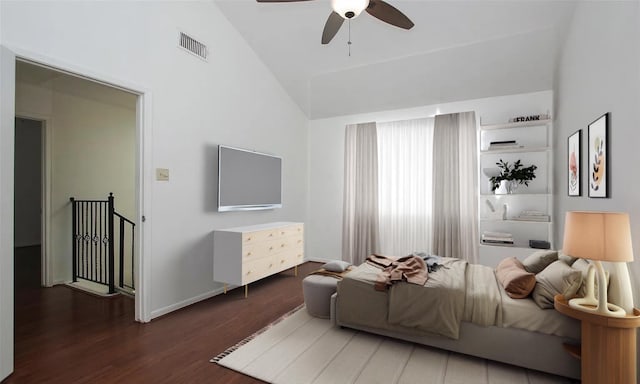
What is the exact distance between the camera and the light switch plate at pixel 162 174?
3027mm

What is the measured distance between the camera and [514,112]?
165 inches

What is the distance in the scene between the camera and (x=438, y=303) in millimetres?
2271

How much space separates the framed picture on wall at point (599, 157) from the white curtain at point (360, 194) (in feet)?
9.48

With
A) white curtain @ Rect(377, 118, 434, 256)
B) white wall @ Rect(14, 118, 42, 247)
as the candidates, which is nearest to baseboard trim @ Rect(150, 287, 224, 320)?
white curtain @ Rect(377, 118, 434, 256)

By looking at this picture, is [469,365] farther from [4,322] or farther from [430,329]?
[4,322]

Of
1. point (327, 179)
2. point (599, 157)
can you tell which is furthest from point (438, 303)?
point (327, 179)

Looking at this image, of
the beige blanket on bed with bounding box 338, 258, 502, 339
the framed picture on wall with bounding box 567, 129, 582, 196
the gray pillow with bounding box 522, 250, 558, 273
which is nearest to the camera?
the beige blanket on bed with bounding box 338, 258, 502, 339

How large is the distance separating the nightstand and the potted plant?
8.63ft

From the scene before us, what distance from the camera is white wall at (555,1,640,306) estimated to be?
5.71 ft

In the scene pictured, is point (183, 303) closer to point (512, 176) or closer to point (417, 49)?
point (417, 49)

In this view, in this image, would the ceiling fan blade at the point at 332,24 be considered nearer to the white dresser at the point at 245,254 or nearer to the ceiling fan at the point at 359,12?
the ceiling fan at the point at 359,12

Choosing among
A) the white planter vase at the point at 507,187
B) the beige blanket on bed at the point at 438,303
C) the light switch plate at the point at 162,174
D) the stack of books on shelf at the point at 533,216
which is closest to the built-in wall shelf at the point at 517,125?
the white planter vase at the point at 507,187

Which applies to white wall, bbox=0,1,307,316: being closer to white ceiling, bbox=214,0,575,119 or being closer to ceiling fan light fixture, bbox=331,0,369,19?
white ceiling, bbox=214,0,575,119

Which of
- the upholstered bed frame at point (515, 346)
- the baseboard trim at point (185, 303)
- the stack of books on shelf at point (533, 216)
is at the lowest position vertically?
the baseboard trim at point (185, 303)
